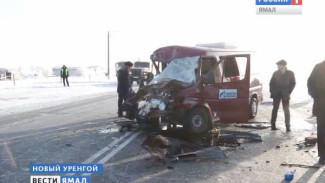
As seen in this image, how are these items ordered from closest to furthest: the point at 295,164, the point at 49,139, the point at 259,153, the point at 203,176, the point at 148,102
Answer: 1. the point at 203,176
2. the point at 295,164
3. the point at 259,153
4. the point at 49,139
5. the point at 148,102

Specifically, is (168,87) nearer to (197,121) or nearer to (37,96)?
(197,121)

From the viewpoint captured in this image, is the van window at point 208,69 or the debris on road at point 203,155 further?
the van window at point 208,69

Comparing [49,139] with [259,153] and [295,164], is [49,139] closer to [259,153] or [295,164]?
Answer: [259,153]

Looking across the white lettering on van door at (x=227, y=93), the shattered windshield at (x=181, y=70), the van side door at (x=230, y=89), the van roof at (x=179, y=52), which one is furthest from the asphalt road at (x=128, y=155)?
the van roof at (x=179, y=52)

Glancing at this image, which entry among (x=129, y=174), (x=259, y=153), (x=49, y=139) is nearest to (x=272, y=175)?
(x=259, y=153)

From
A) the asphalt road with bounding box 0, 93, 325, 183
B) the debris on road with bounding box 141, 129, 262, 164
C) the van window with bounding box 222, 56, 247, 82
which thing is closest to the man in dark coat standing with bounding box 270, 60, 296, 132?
the asphalt road with bounding box 0, 93, 325, 183

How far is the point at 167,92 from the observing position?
340 inches

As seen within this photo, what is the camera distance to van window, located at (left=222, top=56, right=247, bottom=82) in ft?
Answer: 30.7

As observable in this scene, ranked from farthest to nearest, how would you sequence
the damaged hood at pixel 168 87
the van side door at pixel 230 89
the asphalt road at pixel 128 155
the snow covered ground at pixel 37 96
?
the snow covered ground at pixel 37 96 → the van side door at pixel 230 89 → the damaged hood at pixel 168 87 → the asphalt road at pixel 128 155

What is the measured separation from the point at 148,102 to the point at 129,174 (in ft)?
11.7

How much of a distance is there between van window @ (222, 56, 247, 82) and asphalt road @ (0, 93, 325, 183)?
1416 mm

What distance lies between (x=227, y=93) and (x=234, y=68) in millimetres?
767

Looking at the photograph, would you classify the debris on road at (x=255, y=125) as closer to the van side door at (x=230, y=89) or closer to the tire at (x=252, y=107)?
the van side door at (x=230, y=89)

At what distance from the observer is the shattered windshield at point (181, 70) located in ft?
29.3
